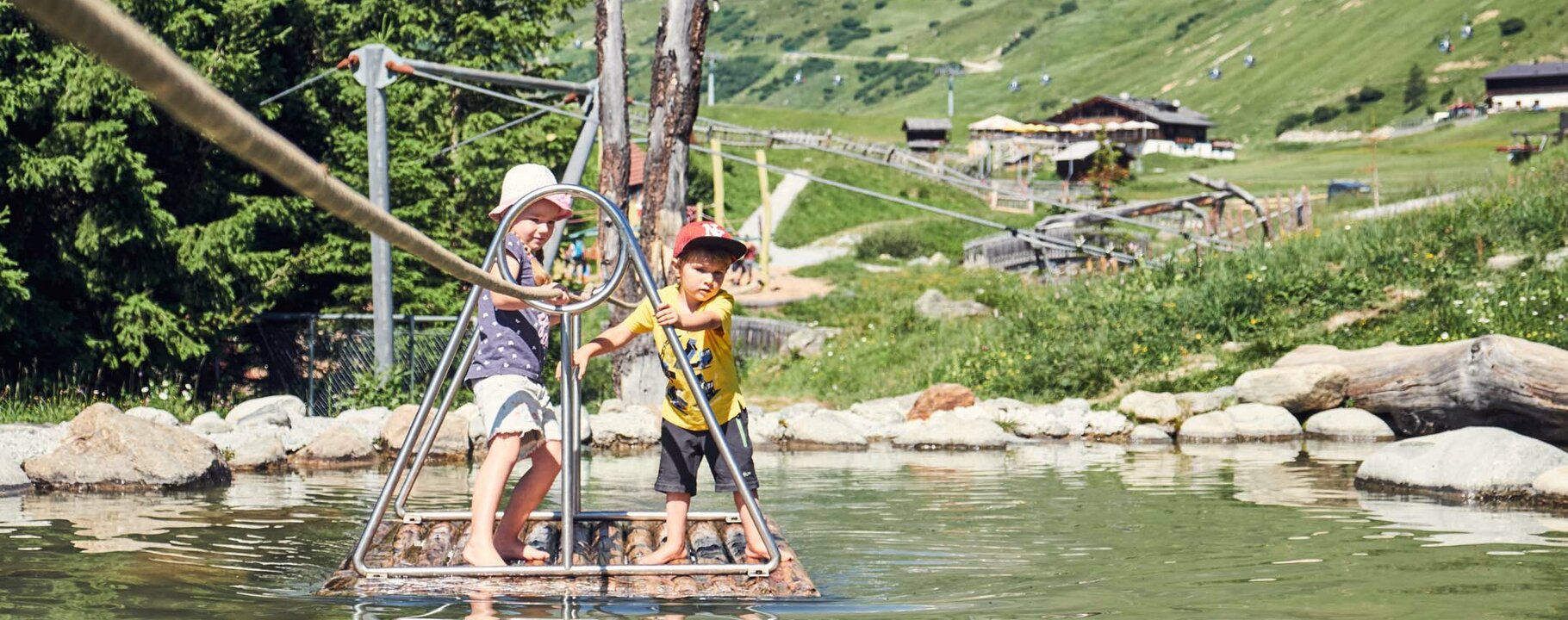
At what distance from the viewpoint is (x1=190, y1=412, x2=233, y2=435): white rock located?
15.8 meters

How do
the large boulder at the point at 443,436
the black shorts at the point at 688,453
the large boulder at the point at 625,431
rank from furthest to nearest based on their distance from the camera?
the large boulder at the point at 625,431, the large boulder at the point at 443,436, the black shorts at the point at 688,453

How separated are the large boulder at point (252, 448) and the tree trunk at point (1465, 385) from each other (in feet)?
34.0

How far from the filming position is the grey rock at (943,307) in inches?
1070

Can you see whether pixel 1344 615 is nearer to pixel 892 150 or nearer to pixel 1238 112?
pixel 892 150

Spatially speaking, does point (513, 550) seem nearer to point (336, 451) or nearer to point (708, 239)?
point (708, 239)

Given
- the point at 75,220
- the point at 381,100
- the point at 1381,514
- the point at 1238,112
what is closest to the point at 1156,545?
the point at 1381,514

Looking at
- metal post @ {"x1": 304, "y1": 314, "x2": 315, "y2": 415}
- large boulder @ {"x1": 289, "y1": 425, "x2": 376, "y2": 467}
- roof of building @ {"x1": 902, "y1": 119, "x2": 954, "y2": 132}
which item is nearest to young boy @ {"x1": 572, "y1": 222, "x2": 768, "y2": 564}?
large boulder @ {"x1": 289, "y1": 425, "x2": 376, "y2": 467}

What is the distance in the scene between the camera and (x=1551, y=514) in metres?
9.98

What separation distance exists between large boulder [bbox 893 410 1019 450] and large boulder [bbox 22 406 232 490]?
7.06 metres

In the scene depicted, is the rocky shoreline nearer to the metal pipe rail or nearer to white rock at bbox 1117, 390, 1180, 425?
white rock at bbox 1117, 390, 1180, 425

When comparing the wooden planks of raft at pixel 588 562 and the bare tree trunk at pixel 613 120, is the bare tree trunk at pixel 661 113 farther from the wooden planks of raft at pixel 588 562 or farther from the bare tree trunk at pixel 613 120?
the wooden planks of raft at pixel 588 562

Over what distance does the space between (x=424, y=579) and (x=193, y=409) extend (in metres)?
12.0

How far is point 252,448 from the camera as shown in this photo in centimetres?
1397

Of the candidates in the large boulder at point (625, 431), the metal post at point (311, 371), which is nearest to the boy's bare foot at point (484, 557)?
the large boulder at point (625, 431)
